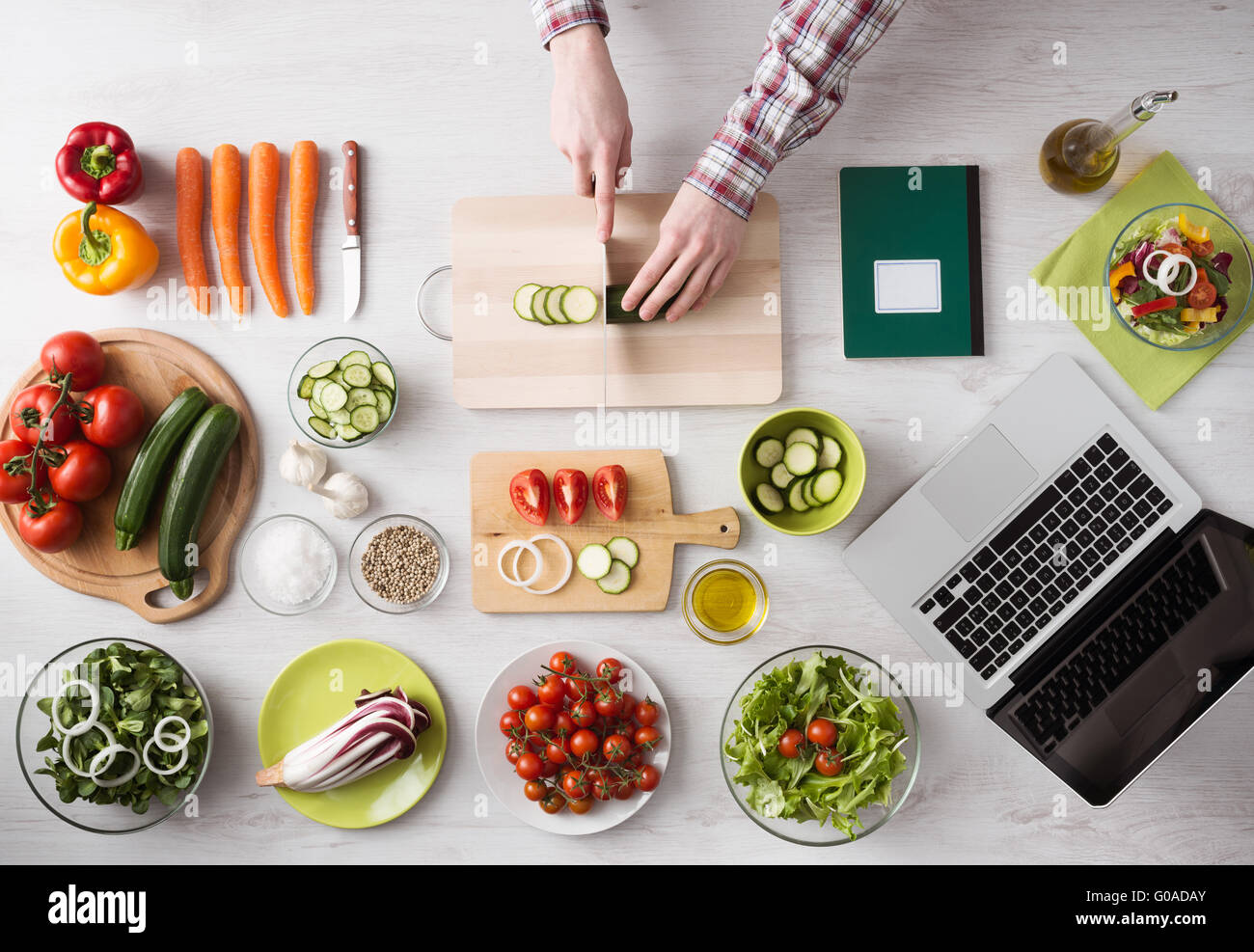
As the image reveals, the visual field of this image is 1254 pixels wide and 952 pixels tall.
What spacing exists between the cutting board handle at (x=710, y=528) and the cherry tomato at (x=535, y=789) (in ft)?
2.06

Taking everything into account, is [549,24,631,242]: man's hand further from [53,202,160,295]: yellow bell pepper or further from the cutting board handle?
[53,202,160,295]: yellow bell pepper

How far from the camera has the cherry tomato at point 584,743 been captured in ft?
5.80

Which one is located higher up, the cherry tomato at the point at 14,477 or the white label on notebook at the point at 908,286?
the white label on notebook at the point at 908,286

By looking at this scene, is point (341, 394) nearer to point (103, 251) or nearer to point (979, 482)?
point (103, 251)

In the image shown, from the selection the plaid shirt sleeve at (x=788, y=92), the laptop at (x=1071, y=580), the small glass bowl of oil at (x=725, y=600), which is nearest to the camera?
the plaid shirt sleeve at (x=788, y=92)

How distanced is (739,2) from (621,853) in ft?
6.59

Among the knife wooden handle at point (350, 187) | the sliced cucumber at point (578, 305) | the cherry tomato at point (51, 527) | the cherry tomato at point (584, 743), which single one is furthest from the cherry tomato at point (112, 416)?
the cherry tomato at point (584, 743)

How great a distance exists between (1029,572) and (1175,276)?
0.74 meters

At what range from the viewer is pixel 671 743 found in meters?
1.87

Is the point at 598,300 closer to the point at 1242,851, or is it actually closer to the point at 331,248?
the point at 331,248

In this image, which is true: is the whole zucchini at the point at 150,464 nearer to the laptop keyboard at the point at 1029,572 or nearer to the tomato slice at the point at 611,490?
the tomato slice at the point at 611,490

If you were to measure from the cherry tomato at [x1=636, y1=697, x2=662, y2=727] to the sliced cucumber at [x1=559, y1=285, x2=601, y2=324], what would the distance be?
879 mm

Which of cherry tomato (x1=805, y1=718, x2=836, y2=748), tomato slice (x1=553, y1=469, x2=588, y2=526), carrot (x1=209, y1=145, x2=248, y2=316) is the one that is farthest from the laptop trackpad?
carrot (x1=209, y1=145, x2=248, y2=316)
